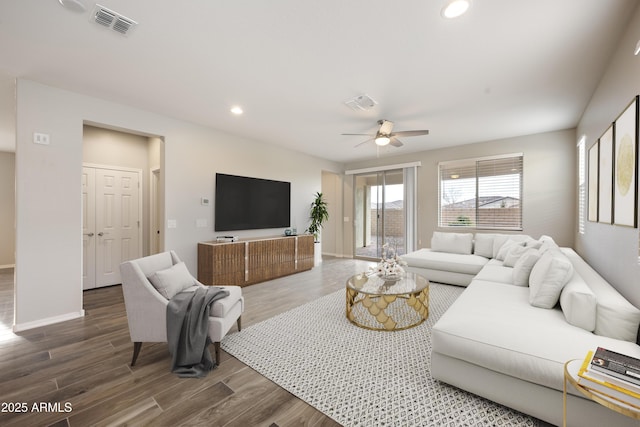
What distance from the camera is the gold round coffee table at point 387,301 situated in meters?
Result: 2.84

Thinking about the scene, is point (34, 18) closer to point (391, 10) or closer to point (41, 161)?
point (41, 161)

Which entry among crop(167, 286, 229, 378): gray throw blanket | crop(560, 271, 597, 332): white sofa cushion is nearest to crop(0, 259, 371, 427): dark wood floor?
crop(167, 286, 229, 378): gray throw blanket

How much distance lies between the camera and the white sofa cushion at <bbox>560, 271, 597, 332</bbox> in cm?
178

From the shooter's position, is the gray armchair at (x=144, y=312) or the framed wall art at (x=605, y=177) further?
the framed wall art at (x=605, y=177)

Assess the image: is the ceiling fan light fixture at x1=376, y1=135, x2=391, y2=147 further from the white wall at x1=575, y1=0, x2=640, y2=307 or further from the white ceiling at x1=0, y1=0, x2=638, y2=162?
the white wall at x1=575, y1=0, x2=640, y2=307

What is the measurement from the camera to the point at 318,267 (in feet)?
20.6

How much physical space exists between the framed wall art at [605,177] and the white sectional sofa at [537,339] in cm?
59

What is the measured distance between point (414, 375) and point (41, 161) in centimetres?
443

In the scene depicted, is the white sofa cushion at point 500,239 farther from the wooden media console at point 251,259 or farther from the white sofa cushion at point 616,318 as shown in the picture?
the wooden media console at point 251,259

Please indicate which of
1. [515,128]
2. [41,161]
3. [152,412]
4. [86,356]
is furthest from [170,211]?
[515,128]

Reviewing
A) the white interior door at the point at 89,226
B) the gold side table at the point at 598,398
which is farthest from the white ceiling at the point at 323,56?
the gold side table at the point at 598,398

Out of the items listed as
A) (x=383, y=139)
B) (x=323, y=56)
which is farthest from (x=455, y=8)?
(x=383, y=139)

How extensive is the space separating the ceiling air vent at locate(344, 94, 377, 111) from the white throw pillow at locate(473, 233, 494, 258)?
3.36m

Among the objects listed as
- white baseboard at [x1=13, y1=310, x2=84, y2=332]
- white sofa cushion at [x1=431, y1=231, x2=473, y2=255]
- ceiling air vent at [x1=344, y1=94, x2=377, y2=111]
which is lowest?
white baseboard at [x1=13, y1=310, x2=84, y2=332]
